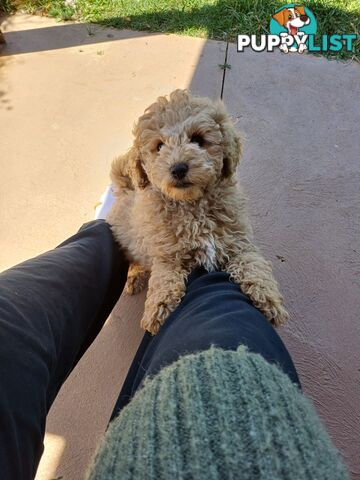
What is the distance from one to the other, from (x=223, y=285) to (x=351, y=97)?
2.25 m

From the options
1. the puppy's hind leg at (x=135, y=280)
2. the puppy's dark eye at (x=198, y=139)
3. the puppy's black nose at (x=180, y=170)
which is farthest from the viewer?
the puppy's hind leg at (x=135, y=280)

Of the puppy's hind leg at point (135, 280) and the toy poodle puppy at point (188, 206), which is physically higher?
the toy poodle puppy at point (188, 206)

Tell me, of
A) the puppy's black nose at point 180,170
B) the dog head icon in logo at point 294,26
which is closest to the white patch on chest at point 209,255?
the puppy's black nose at point 180,170

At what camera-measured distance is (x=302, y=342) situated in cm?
197

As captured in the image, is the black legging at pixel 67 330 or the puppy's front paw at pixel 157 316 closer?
the black legging at pixel 67 330

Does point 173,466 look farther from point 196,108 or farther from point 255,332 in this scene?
point 196,108

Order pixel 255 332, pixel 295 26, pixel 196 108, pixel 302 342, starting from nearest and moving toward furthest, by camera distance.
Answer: pixel 255 332 < pixel 196 108 < pixel 302 342 < pixel 295 26

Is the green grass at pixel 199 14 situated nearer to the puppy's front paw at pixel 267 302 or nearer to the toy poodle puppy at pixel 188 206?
the toy poodle puppy at pixel 188 206

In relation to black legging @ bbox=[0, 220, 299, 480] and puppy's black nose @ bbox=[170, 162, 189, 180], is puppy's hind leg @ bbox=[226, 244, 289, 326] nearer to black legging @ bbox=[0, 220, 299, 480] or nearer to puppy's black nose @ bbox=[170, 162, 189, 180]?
black legging @ bbox=[0, 220, 299, 480]

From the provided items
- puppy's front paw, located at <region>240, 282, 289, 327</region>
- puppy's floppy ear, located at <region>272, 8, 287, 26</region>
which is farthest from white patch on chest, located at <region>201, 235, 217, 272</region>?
puppy's floppy ear, located at <region>272, 8, 287, 26</region>

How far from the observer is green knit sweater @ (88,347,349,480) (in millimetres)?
662

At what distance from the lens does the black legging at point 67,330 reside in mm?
1031

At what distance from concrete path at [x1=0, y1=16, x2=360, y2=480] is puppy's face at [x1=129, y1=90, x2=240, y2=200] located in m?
0.82

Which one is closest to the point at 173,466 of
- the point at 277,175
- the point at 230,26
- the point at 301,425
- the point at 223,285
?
the point at 301,425
